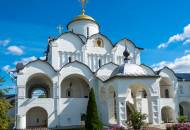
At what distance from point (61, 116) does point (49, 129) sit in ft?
5.57

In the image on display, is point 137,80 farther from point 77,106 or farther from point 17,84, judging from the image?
point 17,84

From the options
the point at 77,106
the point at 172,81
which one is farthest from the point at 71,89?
the point at 172,81

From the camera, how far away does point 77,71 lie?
26.2 m

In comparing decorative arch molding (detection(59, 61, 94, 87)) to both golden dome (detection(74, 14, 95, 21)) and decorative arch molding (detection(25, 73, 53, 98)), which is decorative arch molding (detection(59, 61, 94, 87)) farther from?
golden dome (detection(74, 14, 95, 21))

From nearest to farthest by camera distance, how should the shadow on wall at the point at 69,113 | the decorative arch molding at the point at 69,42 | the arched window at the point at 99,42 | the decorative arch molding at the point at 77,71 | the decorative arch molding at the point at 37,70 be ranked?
1. the decorative arch molding at the point at 37,70
2. the shadow on wall at the point at 69,113
3. the decorative arch molding at the point at 77,71
4. the decorative arch molding at the point at 69,42
5. the arched window at the point at 99,42

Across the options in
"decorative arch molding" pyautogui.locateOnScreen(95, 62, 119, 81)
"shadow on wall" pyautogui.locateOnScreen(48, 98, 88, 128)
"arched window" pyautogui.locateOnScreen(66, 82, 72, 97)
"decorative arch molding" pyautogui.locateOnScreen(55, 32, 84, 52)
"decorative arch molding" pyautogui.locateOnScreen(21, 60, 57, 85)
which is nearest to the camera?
"decorative arch molding" pyautogui.locateOnScreen(21, 60, 57, 85)

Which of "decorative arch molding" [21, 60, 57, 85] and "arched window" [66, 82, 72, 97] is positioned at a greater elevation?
"decorative arch molding" [21, 60, 57, 85]

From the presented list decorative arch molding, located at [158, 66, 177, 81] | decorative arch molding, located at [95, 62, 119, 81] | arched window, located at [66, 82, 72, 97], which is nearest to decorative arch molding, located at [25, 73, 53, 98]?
arched window, located at [66, 82, 72, 97]

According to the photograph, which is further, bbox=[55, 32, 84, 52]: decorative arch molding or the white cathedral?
bbox=[55, 32, 84, 52]: decorative arch molding

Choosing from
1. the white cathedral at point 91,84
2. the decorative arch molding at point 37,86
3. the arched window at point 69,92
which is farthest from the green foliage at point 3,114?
the decorative arch molding at point 37,86

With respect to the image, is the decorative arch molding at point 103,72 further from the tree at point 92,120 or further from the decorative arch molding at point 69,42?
the tree at point 92,120

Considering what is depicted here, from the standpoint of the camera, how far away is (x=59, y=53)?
27906 mm

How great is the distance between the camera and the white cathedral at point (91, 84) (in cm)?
2312

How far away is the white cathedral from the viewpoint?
23125 millimetres
